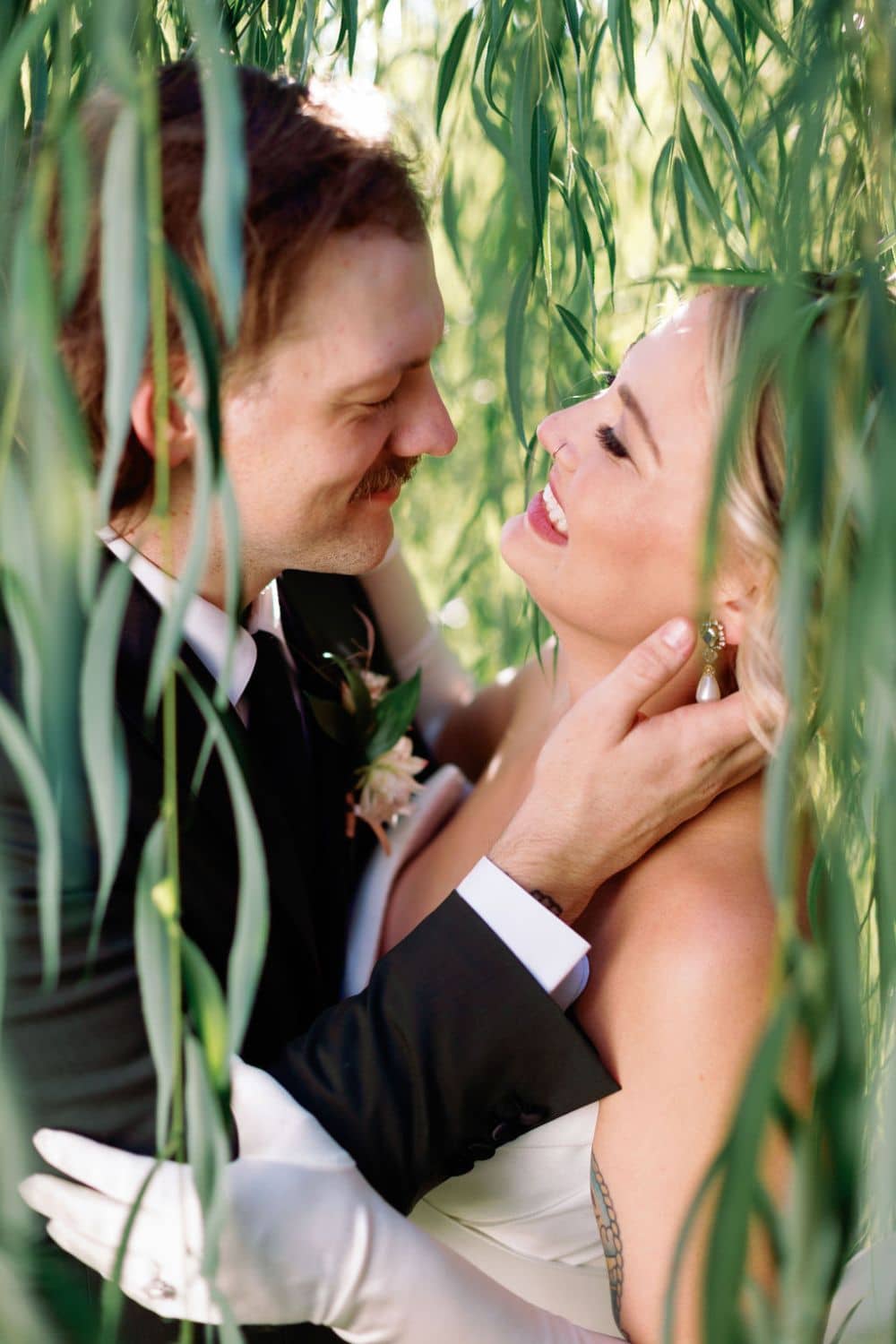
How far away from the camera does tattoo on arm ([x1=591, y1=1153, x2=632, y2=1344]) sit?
1.24 metres

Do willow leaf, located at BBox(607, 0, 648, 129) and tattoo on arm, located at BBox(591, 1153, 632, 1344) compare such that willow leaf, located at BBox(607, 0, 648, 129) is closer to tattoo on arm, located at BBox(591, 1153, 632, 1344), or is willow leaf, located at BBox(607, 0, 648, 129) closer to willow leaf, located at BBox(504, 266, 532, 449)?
willow leaf, located at BBox(504, 266, 532, 449)

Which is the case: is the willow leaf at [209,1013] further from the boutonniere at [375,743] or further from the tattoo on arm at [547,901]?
the boutonniere at [375,743]

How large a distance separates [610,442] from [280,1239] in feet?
2.68

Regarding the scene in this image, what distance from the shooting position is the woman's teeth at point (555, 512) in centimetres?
148

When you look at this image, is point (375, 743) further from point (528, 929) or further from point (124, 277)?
point (124, 277)

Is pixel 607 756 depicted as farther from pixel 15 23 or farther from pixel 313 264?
pixel 15 23

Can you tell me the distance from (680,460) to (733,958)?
49 centimetres

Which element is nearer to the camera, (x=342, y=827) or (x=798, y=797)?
(x=798, y=797)

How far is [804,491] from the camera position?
772 mm

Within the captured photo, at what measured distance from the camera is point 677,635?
1.31 m

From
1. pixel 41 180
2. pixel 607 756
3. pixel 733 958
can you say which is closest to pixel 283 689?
pixel 607 756

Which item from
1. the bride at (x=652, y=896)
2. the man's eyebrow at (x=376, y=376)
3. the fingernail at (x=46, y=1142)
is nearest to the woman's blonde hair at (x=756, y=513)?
the bride at (x=652, y=896)

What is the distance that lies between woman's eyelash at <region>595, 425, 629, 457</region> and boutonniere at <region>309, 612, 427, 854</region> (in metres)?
0.45

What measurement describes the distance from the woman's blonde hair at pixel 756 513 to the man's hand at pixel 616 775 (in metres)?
0.03
